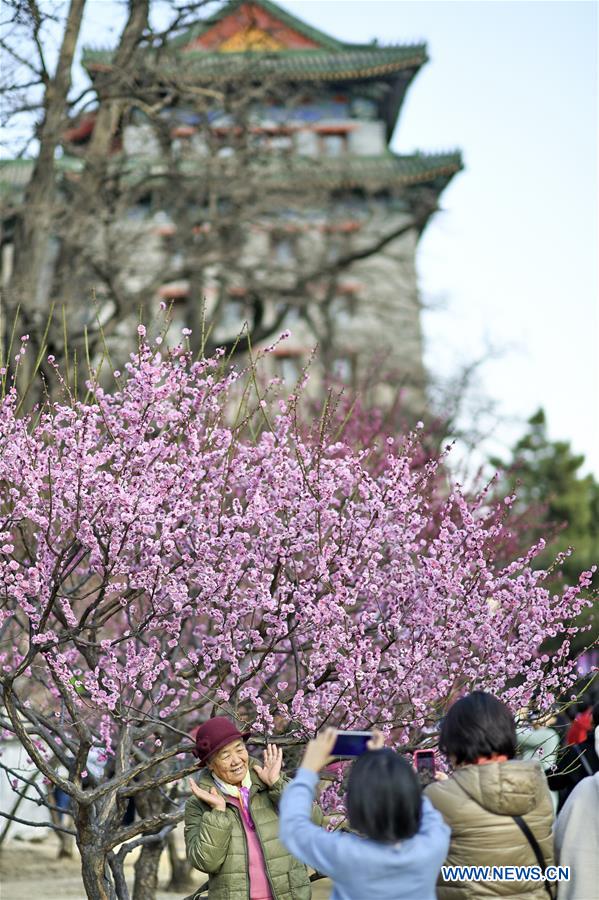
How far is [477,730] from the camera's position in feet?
11.3

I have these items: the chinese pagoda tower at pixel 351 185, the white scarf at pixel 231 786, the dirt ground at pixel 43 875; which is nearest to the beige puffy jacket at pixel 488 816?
the white scarf at pixel 231 786

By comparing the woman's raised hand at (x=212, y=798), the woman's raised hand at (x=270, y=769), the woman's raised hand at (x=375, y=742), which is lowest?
the woman's raised hand at (x=212, y=798)

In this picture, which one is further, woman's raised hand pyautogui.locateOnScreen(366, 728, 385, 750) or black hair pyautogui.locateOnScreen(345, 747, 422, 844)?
woman's raised hand pyautogui.locateOnScreen(366, 728, 385, 750)

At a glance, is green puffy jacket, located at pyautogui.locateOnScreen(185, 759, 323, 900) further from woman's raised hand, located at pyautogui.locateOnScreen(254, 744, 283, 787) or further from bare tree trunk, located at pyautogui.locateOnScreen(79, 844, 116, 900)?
bare tree trunk, located at pyautogui.locateOnScreen(79, 844, 116, 900)

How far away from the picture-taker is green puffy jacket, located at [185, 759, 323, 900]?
4.07 metres

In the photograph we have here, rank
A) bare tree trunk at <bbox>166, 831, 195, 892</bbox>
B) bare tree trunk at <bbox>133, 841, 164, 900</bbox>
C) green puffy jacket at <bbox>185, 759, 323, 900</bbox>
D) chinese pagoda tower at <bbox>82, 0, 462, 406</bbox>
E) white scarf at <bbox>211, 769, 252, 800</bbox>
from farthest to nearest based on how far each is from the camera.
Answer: chinese pagoda tower at <bbox>82, 0, 462, 406</bbox> → bare tree trunk at <bbox>166, 831, 195, 892</bbox> → bare tree trunk at <bbox>133, 841, 164, 900</bbox> → white scarf at <bbox>211, 769, 252, 800</bbox> → green puffy jacket at <bbox>185, 759, 323, 900</bbox>

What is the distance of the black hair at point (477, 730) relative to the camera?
3430 millimetres

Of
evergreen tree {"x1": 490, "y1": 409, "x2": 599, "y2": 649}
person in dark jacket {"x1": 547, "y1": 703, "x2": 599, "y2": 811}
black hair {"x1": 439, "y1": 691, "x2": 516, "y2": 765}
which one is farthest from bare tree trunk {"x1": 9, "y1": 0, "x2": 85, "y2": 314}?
evergreen tree {"x1": 490, "y1": 409, "x2": 599, "y2": 649}

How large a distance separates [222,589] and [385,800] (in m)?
2.70

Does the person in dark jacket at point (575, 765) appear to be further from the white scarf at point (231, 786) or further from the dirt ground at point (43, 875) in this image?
the dirt ground at point (43, 875)

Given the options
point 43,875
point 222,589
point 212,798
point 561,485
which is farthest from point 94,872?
point 561,485

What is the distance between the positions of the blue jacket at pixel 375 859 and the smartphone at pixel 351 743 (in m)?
0.37

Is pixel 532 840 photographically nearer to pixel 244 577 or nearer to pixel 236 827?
pixel 236 827

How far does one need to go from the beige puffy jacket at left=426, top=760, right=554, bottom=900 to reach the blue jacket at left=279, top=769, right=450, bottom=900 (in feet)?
0.91
